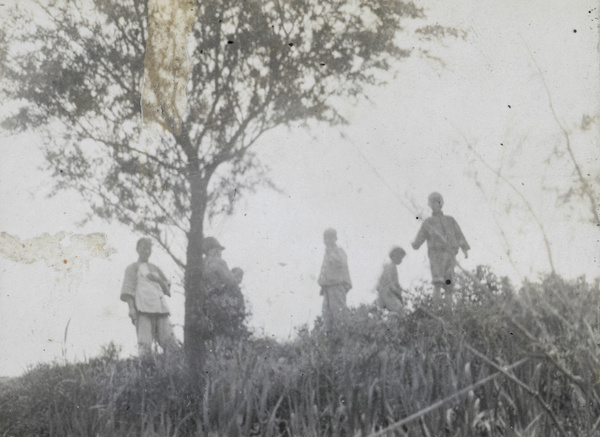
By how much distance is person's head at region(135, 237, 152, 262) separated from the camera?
5.43 meters

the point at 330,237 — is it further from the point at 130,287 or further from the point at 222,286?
the point at 130,287

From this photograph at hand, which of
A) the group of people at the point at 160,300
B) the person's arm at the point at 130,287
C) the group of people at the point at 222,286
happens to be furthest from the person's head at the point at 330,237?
the person's arm at the point at 130,287

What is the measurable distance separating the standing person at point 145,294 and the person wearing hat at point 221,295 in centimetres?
51

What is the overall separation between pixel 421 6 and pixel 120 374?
3713 millimetres

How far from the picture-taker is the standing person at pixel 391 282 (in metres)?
5.70

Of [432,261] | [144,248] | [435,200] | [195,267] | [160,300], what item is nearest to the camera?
[195,267]

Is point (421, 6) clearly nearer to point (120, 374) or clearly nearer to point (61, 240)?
point (61, 240)

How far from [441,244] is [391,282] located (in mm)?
688

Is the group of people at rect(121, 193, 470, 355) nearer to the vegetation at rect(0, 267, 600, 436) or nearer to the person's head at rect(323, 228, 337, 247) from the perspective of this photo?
the person's head at rect(323, 228, 337, 247)

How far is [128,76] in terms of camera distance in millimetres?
5180

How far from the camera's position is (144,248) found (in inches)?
221

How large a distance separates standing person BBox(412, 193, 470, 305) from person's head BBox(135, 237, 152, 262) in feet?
9.28

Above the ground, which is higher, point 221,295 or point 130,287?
point 130,287

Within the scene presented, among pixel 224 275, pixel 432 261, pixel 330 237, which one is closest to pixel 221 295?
pixel 224 275
